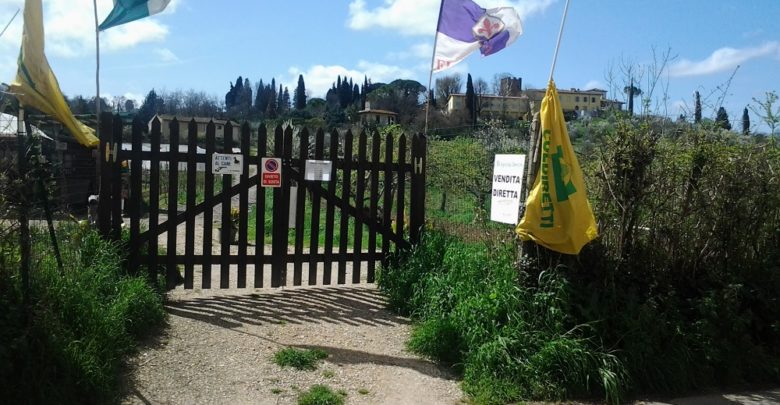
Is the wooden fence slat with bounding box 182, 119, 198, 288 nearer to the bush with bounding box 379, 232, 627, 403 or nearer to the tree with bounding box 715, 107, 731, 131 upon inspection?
the bush with bounding box 379, 232, 627, 403

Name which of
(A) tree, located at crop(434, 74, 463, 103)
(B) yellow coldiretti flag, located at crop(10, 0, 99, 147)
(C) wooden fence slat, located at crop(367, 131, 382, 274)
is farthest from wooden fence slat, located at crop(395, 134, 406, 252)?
(A) tree, located at crop(434, 74, 463, 103)

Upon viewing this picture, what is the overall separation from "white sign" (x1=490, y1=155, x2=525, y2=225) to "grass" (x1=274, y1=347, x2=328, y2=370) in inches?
87.6

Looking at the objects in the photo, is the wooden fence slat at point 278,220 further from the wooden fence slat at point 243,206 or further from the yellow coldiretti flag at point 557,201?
the yellow coldiretti flag at point 557,201

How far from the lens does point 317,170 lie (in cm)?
690

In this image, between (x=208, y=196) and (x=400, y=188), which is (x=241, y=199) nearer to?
(x=208, y=196)

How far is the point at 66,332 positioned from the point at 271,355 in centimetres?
169

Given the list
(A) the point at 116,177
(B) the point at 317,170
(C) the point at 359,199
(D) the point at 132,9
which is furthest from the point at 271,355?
(D) the point at 132,9

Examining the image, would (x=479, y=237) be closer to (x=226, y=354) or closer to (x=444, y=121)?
(x=226, y=354)

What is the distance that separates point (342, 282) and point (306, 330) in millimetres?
1386

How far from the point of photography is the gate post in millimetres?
7473

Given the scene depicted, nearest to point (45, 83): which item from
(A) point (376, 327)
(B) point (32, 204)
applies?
(B) point (32, 204)

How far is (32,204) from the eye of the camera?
4.61 meters

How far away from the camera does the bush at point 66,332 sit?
376cm

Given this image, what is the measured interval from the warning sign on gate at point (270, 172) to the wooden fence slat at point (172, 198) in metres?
0.91
